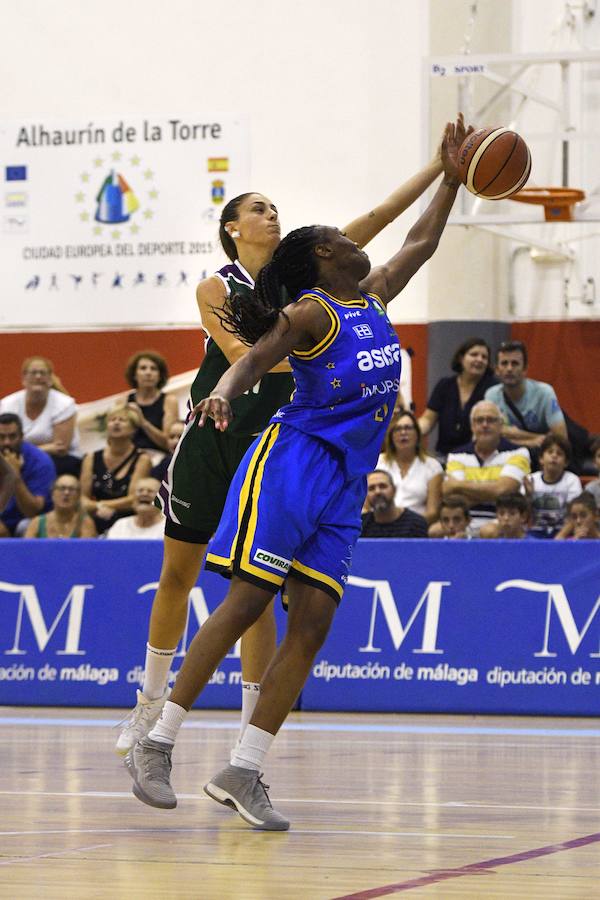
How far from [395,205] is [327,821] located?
2233 millimetres

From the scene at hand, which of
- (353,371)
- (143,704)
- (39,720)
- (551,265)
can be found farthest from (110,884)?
(551,265)

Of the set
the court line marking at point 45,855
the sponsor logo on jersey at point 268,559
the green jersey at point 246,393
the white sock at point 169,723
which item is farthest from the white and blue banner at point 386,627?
the court line marking at point 45,855

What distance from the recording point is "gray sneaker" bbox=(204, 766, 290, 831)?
4879 mm

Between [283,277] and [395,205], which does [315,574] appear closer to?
[283,277]

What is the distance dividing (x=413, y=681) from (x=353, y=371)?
466cm

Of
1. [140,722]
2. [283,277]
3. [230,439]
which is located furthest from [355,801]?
[283,277]

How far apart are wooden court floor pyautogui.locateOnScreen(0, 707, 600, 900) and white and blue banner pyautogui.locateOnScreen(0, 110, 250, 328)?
691 cm

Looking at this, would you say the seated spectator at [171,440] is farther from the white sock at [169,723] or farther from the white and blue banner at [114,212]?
the white sock at [169,723]

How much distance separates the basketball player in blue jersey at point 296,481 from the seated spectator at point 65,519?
19.4 ft

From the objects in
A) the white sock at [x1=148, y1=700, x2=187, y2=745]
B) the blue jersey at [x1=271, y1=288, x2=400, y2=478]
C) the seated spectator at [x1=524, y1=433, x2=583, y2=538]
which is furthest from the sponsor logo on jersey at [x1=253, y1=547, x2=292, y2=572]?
the seated spectator at [x1=524, y1=433, x2=583, y2=538]

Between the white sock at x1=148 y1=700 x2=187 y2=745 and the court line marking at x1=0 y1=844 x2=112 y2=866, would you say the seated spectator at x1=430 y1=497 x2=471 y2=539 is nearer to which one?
the white sock at x1=148 y1=700 x2=187 y2=745

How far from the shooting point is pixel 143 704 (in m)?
6.07

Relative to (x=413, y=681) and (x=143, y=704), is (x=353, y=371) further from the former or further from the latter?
(x=413, y=681)

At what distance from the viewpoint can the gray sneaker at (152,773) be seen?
5.07 meters
